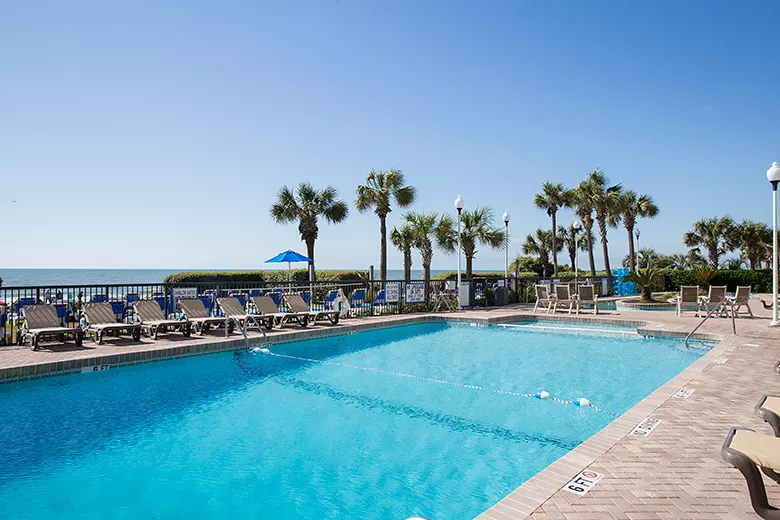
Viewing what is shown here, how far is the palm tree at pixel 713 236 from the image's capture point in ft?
123

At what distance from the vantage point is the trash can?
18.2 m

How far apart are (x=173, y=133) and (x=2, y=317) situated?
8609 millimetres

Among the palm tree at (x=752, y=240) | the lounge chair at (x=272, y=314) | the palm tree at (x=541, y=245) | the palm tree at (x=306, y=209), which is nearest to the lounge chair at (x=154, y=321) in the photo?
the lounge chair at (x=272, y=314)

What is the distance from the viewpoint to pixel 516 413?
5.85 m

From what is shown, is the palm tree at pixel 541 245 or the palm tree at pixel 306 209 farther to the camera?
the palm tree at pixel 541 245

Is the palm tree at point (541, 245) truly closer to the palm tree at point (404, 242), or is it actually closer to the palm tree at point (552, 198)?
the palm tree at point (552, 198)

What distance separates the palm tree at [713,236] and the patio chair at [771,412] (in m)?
41.1

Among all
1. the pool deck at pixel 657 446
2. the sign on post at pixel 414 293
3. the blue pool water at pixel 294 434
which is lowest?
the blue pool water at pixel 294 434

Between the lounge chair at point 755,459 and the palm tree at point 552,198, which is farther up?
the palm tree at point 552,198

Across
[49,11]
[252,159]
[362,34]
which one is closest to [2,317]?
[49,11]

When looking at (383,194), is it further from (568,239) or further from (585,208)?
(568,239)

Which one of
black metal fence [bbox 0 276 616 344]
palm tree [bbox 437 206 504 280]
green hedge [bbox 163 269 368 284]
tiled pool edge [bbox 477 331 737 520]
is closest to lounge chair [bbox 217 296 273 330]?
black metal fence [bbox 0 276 616 344]

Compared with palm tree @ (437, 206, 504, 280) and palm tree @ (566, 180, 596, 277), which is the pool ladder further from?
palm tree @ (566, 180, 596, 277)

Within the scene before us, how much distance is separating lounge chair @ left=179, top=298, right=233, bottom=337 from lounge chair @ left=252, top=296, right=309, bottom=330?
0.78 m
